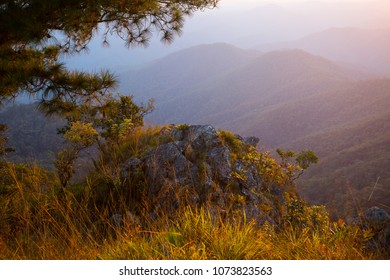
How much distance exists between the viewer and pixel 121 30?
6184 millimetres

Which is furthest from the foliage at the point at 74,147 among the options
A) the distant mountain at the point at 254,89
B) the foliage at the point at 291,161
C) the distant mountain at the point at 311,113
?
the distant mountain at the point at 254,89

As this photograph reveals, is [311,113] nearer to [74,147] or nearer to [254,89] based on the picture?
[254,89]

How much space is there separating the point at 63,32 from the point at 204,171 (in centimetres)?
323

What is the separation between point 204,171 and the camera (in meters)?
4.66

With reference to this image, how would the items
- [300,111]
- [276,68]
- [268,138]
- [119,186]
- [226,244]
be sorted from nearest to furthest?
[226,244]
[119,186]
[268,138]
[300,111]
[276,68]

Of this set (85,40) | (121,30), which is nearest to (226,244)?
(121,30)

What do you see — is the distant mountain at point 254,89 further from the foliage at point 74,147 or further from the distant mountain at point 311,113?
the foliage at point 74,147


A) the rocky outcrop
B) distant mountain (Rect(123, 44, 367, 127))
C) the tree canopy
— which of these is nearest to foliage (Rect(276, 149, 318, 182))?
the rocky outcrop

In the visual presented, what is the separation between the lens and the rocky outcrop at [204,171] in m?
4.54

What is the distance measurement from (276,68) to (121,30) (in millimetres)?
168908

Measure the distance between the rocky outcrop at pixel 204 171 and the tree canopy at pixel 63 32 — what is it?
4.62 feet

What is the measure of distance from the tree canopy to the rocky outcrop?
4.62 ft

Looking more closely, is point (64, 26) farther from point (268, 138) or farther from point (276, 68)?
point (276, 68)

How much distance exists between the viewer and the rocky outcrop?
4.54m
